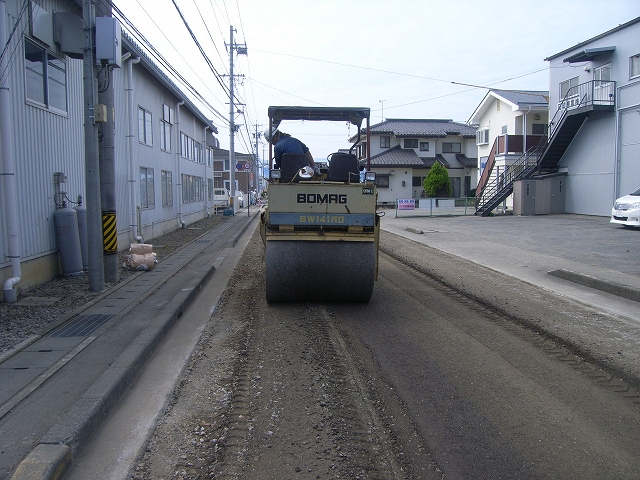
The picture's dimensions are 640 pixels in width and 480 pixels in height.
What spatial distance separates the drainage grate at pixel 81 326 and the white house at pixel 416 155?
1576 inches

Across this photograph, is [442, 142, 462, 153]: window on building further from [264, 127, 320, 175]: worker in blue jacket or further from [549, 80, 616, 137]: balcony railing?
[264, 127, 320, 175]: worker in blue jacket

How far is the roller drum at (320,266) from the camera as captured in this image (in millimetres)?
8164

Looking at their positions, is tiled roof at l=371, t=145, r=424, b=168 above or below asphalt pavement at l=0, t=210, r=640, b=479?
above

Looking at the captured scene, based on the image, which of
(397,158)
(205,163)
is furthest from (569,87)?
(205,163)

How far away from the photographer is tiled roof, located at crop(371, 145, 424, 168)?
47.0 metres

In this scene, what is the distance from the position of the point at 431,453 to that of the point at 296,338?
3.11m

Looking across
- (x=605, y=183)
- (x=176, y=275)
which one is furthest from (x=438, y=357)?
(x=605, y=183)

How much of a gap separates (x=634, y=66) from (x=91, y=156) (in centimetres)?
2311

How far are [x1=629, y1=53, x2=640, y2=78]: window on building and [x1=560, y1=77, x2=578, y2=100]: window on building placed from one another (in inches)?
139

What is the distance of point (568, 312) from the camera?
833 centimetres

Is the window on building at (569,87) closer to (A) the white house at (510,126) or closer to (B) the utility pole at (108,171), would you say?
(A) the white house at (510,126)

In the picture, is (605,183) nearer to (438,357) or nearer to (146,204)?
(146,204)

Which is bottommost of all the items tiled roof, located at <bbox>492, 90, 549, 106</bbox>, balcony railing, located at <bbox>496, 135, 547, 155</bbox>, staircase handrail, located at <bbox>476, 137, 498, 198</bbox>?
staircase handrail, located at <bbox>476, 137, 498, 198</bbox>

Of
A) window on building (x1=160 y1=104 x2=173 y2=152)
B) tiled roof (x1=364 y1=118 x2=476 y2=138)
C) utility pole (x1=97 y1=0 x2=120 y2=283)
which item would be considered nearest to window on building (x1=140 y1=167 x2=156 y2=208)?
window on building (x1=160 y1=104 x2=173 y2=152)
